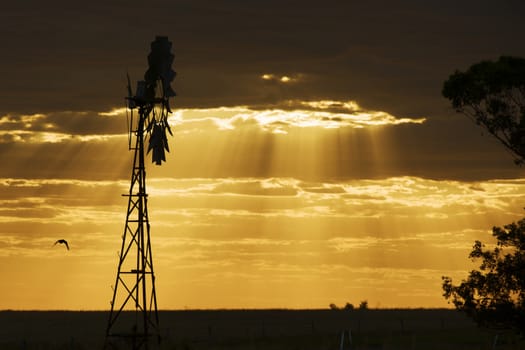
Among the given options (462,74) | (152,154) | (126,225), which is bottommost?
→ (126,225)

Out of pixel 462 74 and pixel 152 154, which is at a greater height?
pixel 462 74

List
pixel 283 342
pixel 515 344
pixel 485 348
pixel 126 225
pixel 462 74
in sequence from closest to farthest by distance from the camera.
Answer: pixel 126 225 < pixel 462 74 < pixel 515 344 < pixel 485 348 < pixel 283 342

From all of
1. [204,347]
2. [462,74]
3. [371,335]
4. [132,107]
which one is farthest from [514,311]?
[371,335]

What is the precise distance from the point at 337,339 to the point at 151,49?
33357 mm

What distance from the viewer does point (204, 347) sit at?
68.5m

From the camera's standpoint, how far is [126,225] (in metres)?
43.9

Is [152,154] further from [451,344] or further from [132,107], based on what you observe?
[451,344]

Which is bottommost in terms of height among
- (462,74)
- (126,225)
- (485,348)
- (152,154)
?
(485,348)

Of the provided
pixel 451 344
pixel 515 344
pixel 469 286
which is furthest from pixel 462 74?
pixel 451 344

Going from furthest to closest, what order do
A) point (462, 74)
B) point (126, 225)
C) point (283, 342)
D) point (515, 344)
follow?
point (283, 342) < point (515, 344) < point (462, 74) < point (126, 225)

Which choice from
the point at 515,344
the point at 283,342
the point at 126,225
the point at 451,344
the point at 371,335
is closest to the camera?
the point at 126,225

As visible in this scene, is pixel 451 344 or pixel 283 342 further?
pixel 283 342

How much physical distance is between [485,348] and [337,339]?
1282 centimetres

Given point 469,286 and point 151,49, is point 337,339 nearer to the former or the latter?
point 469,286
